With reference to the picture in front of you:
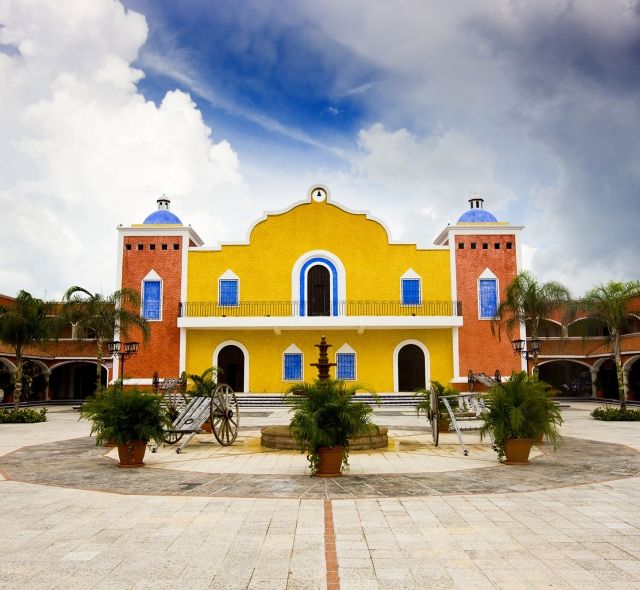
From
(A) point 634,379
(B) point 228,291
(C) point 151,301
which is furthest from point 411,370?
(C) point 151,301

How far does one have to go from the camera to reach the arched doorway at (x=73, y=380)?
30625 millimetres

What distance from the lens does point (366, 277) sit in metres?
25.2

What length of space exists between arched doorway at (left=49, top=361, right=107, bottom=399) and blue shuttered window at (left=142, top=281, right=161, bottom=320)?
7.34 meters

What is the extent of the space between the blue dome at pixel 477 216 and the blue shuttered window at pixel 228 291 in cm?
981

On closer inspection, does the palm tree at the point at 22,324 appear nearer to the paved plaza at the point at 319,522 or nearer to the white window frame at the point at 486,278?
the paved plaza at the point at 319,522

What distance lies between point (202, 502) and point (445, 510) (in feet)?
8.24

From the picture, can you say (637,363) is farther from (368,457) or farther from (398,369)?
(368,457)

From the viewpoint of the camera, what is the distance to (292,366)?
24.9 meters

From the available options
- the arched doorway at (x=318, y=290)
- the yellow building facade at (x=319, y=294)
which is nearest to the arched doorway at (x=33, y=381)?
the yellow building facade at (x=319, y=294)

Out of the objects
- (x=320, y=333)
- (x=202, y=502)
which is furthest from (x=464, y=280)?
(x=202, y=502)

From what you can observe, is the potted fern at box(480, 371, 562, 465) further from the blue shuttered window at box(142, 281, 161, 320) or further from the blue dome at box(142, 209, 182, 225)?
the blue dome at box(142, 209, 182, 225)

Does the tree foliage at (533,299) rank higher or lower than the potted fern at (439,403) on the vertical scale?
higher

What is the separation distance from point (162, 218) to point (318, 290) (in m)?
7.36

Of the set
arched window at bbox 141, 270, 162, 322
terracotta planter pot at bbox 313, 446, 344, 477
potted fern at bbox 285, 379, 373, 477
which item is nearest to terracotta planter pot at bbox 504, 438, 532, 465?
potted fern at bbox 285, 379, 373, 477
